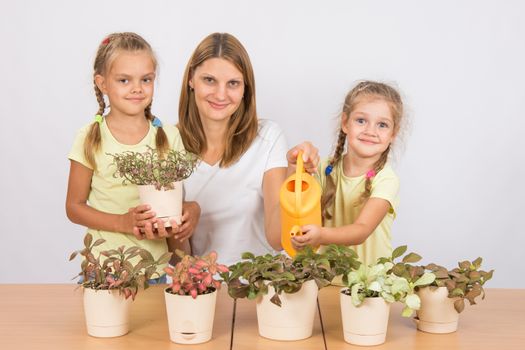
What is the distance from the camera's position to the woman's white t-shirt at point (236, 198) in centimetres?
265

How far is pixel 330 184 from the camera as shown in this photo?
255cm

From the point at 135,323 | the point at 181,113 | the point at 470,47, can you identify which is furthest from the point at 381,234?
the point at 470,47

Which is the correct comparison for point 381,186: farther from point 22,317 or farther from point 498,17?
point 498,17

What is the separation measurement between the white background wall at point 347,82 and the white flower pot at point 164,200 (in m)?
1.43

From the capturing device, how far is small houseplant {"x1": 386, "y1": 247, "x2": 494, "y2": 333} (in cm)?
180

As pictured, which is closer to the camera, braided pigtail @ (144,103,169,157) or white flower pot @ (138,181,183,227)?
white flower pot @ (138,181,183,227)

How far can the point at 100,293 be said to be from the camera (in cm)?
175

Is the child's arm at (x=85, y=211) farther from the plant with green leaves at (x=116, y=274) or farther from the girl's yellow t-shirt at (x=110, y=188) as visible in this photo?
the plant with green leaves at (x=116, y=274)

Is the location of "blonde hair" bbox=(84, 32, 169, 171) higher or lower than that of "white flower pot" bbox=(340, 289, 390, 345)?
higher

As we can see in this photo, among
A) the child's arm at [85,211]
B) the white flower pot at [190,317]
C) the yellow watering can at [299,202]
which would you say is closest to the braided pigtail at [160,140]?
the child's arm at [85,211]

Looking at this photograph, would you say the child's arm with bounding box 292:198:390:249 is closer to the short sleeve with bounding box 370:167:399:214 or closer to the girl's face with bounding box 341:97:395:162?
the short sleeve with bounding box 370:167:399:214

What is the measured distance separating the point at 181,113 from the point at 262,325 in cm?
107

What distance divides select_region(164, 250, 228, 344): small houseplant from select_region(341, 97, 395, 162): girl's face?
84 cm

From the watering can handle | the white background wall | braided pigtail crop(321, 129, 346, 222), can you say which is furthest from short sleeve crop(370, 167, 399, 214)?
→ the white background wall
